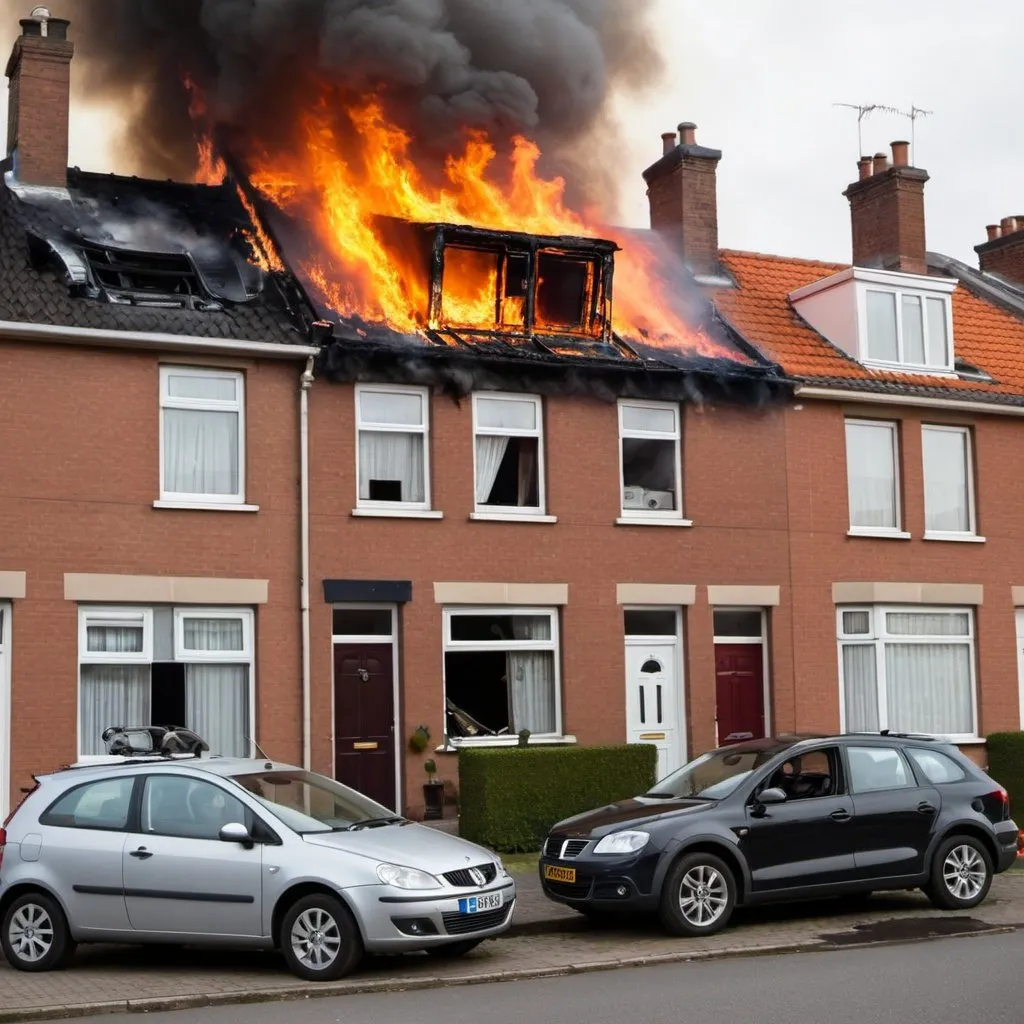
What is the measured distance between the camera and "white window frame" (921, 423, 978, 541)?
23828 millimetres

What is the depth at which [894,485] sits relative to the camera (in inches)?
936

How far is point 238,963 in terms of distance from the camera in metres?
12.2

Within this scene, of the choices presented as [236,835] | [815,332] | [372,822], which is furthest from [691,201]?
[236,835]

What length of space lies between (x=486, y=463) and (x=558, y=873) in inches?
330

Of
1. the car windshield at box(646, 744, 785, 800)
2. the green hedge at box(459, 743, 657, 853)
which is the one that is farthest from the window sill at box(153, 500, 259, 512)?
the car windshield at box(646, 744, 785, 800)

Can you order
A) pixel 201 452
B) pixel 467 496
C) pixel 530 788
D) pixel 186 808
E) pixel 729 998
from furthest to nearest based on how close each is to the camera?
1. pixel 467 496
2. pixel 201 452
3. pixel 530 788
4. pixel 186 808
5. pixel 729 998

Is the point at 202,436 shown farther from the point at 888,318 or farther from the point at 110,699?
the point at 888,318

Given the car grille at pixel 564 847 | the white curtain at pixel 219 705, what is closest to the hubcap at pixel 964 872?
the car grille at pixel 564 847

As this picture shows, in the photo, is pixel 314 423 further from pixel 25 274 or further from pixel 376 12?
pixel 376 12

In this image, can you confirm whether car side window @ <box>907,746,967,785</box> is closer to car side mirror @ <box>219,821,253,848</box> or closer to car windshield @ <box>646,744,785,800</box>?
car windshield @ <box>646,744,785,800</box>

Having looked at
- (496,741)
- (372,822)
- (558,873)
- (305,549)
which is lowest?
(558,873)

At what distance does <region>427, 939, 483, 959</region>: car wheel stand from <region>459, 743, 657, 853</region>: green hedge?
17.8ft

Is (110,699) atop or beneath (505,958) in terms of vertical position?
atop

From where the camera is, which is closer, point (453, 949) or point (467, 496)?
point (453, 949)
